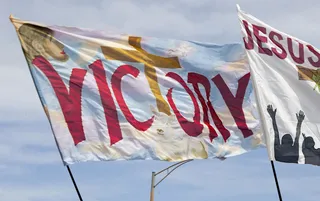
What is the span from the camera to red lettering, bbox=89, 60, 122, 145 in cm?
2322

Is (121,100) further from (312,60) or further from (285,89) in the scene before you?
(312,60)

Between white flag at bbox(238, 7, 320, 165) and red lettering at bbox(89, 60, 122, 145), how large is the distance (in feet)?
12.2

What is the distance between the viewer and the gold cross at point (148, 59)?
2414 centimetres

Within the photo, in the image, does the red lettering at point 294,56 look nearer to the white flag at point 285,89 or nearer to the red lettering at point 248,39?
the white flag at point 285,89

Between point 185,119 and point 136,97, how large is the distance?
53.8 inches

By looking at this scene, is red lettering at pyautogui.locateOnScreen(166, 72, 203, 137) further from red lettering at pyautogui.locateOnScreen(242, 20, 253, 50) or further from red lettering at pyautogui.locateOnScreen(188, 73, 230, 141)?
red lettering at pyautogui.locateOnScreen(242, 20, 253, 50)

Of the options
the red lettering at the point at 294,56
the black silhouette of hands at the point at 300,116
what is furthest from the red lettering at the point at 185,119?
the red lettering at the point at 294,56

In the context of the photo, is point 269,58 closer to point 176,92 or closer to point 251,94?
point 251,94

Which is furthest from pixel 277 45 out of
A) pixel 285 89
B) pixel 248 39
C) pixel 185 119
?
pixel 185 119

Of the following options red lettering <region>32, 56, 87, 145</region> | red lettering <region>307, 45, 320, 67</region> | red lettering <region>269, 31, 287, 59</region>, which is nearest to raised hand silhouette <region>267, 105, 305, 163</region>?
red lettering <region>269, 31, 287, 59</region>

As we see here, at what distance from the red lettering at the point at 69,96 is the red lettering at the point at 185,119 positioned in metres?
2.51

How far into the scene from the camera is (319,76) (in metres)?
25.5

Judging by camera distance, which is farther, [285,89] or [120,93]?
[285,89]

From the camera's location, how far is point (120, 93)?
23.8 meters
